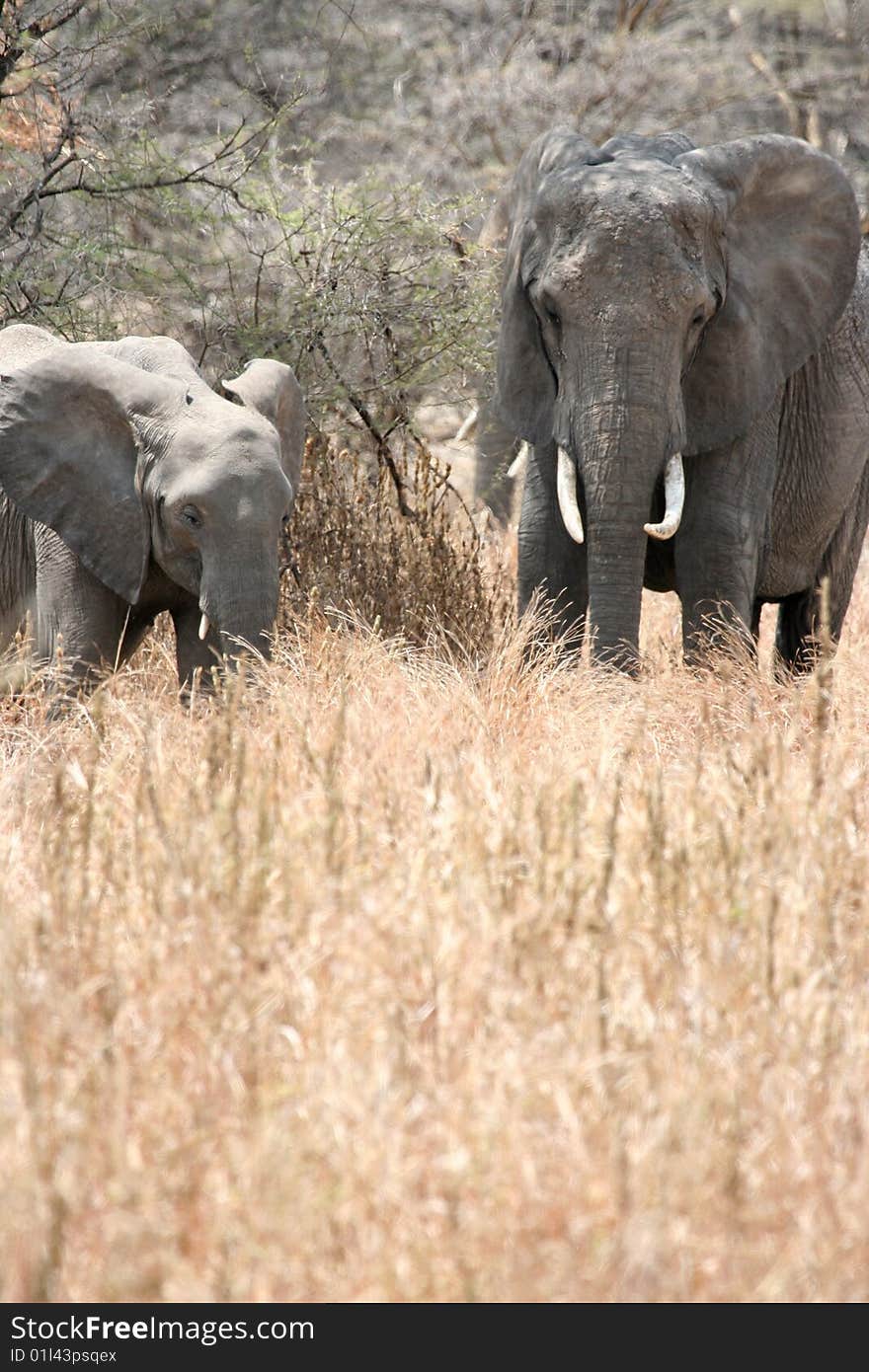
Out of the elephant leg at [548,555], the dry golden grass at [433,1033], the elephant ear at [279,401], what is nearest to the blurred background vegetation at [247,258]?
the elephant leg at [548,555]

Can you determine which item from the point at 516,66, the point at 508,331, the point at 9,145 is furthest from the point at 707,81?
the point at 508,331

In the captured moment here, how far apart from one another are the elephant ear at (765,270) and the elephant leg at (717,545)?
138mm

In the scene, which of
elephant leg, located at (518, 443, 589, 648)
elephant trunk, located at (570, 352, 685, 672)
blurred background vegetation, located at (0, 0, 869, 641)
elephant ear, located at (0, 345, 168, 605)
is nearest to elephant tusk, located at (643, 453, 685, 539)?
elephant trunk, located at (570, 352, 685, 672)

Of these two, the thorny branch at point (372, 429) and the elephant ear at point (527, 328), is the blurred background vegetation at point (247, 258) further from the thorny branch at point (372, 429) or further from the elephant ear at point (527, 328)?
the elephant ear at point (527, 328)

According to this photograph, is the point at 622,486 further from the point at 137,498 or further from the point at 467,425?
the point at 467,425

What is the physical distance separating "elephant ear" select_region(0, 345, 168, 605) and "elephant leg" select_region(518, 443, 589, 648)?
1.60 meters

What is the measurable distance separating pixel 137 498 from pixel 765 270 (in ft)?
8.92

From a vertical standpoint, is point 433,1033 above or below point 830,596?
above

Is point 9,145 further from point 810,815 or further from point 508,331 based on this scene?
point 810,815

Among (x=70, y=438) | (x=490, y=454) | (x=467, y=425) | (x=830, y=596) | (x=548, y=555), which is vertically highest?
(x=70, y=438)

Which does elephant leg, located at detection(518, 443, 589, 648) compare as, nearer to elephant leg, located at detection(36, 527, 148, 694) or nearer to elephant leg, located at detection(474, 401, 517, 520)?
elephant leg, located at detection(36, 527, 148, 694)

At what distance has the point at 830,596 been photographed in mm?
8047

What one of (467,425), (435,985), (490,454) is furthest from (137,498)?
(490,454)

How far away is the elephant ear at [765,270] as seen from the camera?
262 inches
